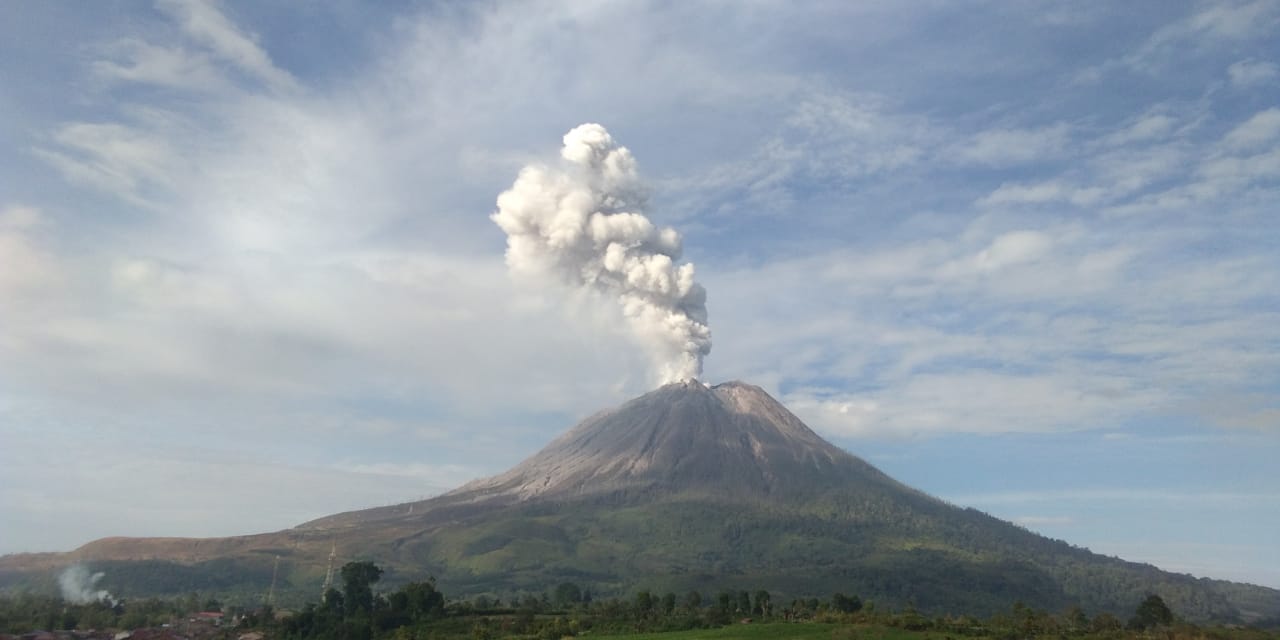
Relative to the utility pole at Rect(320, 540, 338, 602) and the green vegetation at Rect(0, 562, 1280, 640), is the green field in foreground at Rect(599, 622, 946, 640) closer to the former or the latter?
the green vegetation at Rect(0, 562, 1280, 640)

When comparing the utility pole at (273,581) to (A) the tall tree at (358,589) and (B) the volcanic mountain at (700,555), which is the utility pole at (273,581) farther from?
(A) the tall tree at (358,589)

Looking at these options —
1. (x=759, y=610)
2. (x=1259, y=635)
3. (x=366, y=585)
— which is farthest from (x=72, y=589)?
(x=1259, y=635)

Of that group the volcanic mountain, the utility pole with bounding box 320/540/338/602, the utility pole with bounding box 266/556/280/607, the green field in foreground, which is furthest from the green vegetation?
the volcanic mountain

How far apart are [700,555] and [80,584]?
304 ft

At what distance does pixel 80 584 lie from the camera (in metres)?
136

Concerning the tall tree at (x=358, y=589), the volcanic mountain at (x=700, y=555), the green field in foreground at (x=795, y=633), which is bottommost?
the green field in foreground at (x=795, y=633)

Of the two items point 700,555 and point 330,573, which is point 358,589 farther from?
point 700,555

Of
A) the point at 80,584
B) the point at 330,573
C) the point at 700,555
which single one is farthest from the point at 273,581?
the point at 700,555

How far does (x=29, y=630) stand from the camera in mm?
68500

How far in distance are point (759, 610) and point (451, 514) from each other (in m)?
136

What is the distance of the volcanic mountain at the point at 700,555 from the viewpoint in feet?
429

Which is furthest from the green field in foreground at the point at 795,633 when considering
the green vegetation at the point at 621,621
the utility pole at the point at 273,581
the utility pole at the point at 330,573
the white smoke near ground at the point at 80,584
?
the white smoke near ground at the point at 80,584

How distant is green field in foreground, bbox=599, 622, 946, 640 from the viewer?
45.1 m

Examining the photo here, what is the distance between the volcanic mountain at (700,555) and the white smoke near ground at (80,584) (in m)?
2.85
